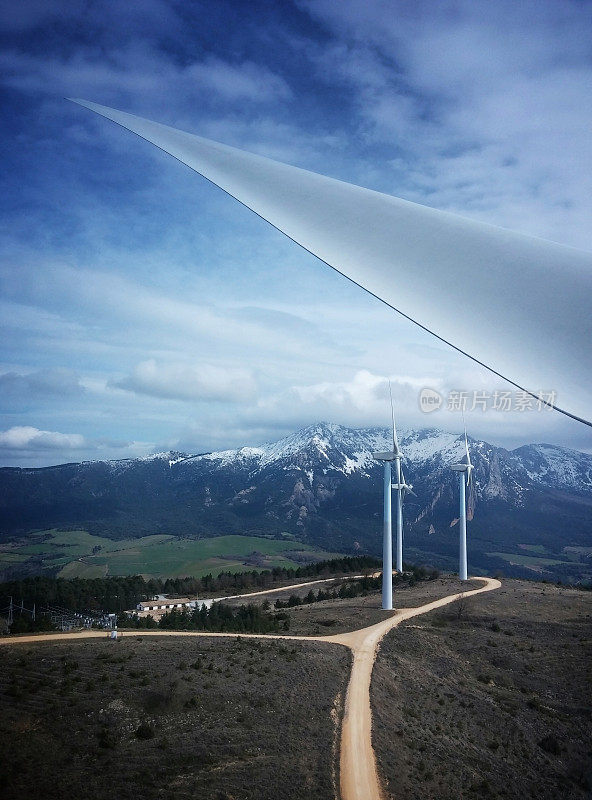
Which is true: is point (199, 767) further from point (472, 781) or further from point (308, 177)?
point (308, 177)

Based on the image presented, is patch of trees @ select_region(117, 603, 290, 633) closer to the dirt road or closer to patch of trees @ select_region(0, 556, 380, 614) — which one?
the dirt road

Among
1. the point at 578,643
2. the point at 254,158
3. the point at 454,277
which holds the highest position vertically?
the point at 254,158

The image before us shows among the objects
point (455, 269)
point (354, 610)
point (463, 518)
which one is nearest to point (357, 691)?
point (354, 610)

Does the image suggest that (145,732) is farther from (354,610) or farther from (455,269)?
(354,610)

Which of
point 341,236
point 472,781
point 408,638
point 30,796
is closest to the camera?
point 341,236

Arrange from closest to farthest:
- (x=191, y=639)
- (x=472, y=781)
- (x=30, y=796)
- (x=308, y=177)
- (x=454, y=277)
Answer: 1. (x=454, y=277)
2. (x=308, y=177)
3. (x=30, y=796)
4. (x=472, y=781)
5. (x=191, y=639)

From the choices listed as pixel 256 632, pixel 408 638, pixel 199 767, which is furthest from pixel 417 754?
pixel 256 632

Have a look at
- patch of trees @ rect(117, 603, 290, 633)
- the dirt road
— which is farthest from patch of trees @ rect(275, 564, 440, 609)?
the dirt road
